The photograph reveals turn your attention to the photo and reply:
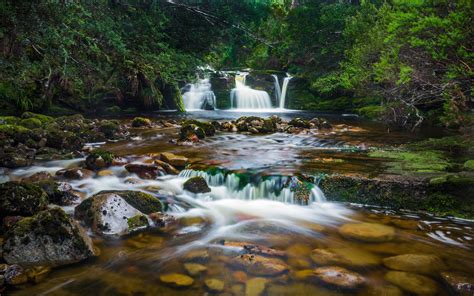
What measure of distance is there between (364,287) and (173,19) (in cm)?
630

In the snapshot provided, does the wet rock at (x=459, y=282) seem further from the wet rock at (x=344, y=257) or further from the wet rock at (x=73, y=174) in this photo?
the wet rock at (x=73, y=174)

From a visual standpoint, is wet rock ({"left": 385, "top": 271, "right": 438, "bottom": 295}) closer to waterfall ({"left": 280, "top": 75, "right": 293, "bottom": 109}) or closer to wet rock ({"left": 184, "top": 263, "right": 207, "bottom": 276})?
wet rock ({"left": 184, "top": 263, "right": 207, "bottom": 276})

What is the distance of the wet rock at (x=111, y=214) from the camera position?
4855 mm

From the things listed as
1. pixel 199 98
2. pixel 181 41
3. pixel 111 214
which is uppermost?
pixel 181 41

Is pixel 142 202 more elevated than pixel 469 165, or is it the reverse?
pixel 469 165

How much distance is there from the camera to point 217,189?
6.94 meters

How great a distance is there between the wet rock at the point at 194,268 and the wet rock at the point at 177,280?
10 cm

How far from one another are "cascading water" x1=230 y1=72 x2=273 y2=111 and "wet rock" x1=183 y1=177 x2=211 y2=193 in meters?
19.8

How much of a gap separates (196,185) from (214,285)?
3274 millimetres

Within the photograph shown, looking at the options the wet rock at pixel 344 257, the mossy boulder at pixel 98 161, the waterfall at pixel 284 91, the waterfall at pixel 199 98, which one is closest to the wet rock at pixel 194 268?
the wet rock at pixel 344 257

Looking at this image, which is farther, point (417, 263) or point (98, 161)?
point (98, 161)

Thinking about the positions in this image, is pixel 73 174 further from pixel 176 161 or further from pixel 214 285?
pixel 214 285

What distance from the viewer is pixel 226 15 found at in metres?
7.37

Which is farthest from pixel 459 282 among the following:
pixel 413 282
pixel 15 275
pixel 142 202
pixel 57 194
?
pixel 57 194
